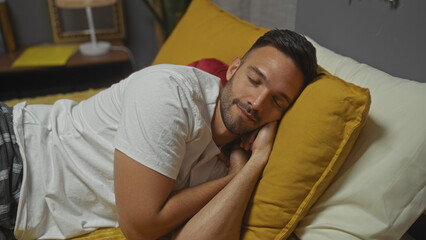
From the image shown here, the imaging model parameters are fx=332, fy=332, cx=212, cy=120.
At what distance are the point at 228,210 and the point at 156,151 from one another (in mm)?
240

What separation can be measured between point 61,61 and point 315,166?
1.93 m

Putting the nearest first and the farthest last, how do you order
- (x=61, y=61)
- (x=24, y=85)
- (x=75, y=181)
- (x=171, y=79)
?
(x=171, y=79) → (x=75, y=181) → (x=61, y=61) → (x=24, y=85)

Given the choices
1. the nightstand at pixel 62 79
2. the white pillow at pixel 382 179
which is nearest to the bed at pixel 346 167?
the white pillow at pixel 382 179

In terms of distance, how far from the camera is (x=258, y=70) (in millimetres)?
982

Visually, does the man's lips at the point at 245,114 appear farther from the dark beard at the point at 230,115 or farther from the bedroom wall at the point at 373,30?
the bedroom wall at the point at 373,30

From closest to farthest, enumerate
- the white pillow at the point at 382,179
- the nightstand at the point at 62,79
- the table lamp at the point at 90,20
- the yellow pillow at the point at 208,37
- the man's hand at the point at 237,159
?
the white pillow at the point at 382,179
the man's hand at the point at 237,159
the yellow pillow at the point at 208,37
the table lamp at the point at 90,20
the nightstand at the point at 62,79

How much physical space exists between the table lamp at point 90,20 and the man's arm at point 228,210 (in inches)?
67.5

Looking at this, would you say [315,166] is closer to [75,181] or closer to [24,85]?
[75,181]

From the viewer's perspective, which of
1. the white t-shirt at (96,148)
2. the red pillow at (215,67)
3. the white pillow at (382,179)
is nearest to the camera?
the white pillow at (382,179)

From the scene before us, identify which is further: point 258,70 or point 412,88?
point 258,70

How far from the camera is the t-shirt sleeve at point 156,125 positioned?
2.67 ft

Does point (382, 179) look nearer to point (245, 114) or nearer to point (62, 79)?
point (245, 114)

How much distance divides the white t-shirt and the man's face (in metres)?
0.08

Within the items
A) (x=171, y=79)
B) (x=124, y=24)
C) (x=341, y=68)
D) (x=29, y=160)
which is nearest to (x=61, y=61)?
(x=124, y=24)
